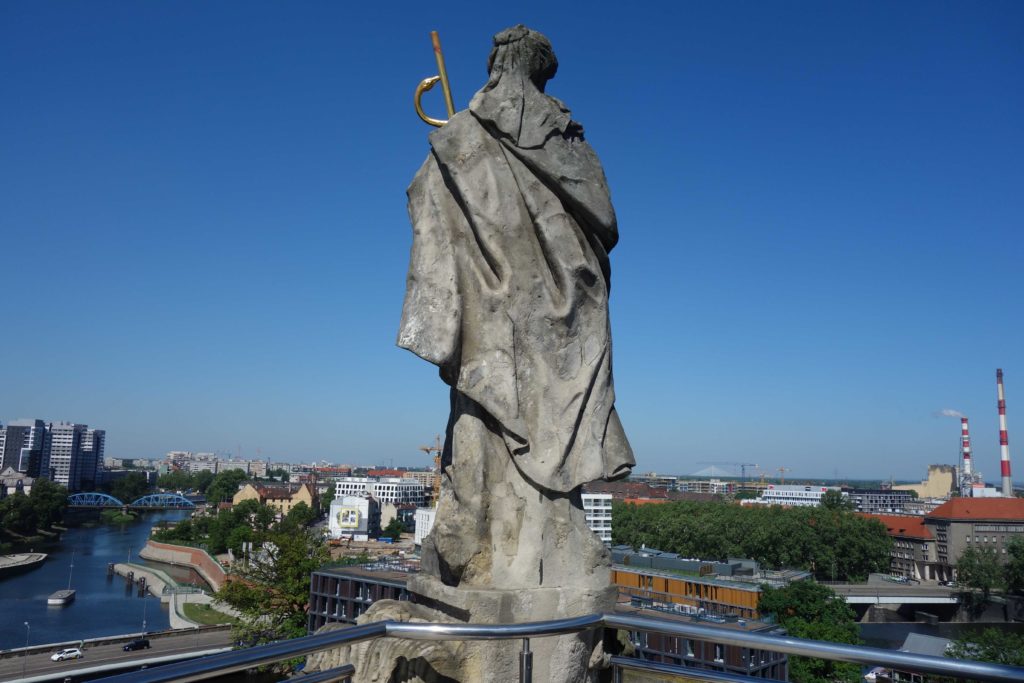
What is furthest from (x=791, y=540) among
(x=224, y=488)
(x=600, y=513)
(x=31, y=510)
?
(x=224, y=488)

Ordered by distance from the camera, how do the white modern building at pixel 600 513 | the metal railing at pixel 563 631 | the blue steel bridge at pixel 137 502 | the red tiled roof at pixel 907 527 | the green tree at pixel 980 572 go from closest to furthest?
the metal railing at pixel 563 631 < the green tree at pixel 980 572 < the white modern building at pixel 600 513 < the red tiled roof at pixel 907 527 < the blue steel bridge at pixel 137 502

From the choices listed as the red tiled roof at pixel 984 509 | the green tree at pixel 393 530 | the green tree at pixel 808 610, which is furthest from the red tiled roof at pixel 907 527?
the green tree at pixel 393 530

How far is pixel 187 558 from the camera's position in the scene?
7438 cm

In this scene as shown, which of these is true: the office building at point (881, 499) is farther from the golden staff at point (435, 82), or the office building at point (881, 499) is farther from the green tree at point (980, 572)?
the golden staff at point (435, 82)

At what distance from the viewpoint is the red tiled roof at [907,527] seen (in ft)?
256

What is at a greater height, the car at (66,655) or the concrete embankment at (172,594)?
the car at (66,655)

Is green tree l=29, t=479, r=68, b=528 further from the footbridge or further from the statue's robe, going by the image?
the statue's robe

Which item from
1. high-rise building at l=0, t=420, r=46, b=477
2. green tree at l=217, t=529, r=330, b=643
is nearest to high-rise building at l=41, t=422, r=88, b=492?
high-rise building at l=0, t=420, r=46, b=477

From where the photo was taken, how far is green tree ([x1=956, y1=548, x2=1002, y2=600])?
60.8 metres

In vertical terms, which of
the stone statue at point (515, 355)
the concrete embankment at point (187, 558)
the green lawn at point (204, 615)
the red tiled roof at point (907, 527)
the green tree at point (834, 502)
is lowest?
the green lawn at point (204, 615)

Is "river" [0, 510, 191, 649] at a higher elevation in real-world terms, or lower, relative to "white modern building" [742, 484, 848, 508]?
lower

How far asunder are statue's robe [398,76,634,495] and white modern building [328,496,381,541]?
92.9 metres

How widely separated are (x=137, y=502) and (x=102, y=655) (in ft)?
328

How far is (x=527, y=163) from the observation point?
15.5ft
